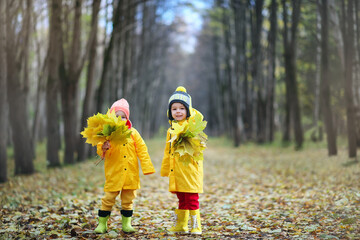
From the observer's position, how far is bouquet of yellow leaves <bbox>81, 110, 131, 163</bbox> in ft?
15.1

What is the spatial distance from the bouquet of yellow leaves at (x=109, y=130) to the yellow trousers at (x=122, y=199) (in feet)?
2.26

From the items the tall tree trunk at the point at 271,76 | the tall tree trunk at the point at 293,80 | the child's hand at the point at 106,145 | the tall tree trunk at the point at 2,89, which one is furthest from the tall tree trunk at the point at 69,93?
the tall tree trunk at the point at 271,76

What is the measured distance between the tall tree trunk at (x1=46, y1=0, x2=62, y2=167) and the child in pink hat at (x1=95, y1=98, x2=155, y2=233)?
8438 millimetres

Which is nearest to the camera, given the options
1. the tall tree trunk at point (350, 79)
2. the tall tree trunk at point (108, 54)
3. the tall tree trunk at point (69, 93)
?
the tall tree trunk at point (350, 79)

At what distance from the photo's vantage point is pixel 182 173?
185 inches

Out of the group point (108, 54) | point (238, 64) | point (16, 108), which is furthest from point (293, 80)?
point (16, 108)

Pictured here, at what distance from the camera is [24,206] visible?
20.6ft

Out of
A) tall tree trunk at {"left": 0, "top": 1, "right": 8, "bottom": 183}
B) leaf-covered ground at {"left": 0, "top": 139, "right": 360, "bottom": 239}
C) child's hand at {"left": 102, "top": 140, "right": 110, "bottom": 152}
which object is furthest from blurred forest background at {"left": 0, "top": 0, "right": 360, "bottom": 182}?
leaf-covered ground at {"left": 0, "top": 139, "right": 360, "bottom": 239}

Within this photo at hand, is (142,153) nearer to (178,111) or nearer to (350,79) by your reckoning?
(178,111)

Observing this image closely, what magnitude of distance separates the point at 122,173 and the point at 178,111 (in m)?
1.10

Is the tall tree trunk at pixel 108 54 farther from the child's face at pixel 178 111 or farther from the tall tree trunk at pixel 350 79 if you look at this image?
the child's face at pixel 178 111

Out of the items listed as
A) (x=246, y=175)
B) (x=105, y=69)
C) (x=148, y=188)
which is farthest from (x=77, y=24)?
(x=246, y=175)

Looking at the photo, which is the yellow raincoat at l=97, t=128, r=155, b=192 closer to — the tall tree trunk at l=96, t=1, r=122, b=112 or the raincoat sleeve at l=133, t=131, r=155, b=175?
the raincoat sleeve at l=133, t=131, r=155, b=175

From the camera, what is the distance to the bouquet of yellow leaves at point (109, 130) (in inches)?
181
